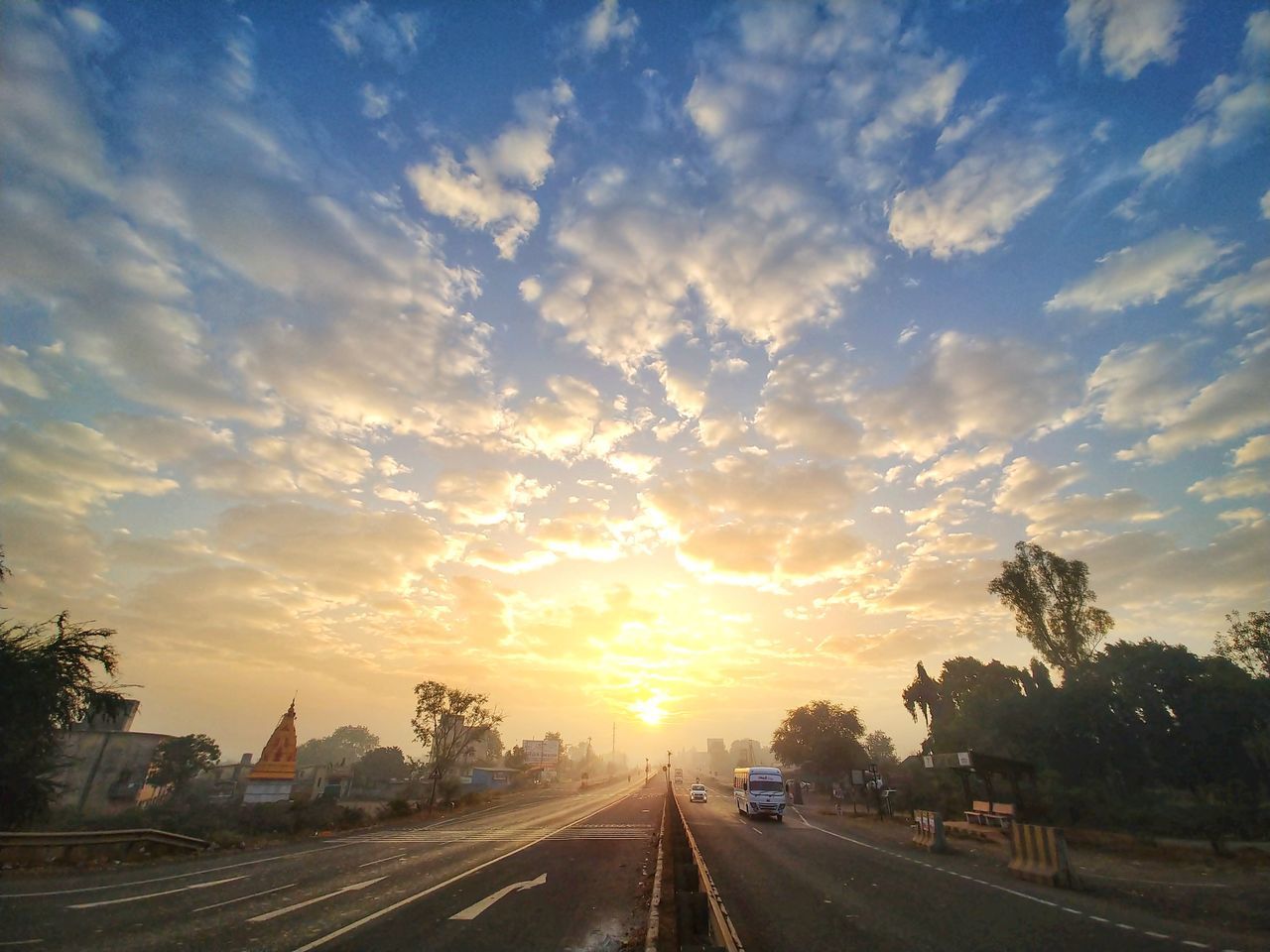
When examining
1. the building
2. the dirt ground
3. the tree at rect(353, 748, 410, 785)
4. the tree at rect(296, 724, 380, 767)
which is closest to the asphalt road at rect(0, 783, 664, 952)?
the dirt ground

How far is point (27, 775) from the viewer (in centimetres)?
2283

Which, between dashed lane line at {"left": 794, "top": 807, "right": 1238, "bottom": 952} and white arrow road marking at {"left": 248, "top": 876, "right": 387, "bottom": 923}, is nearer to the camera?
dashed lane line at {"left": 794, "top": 807, "right": 1238, "bottom": 952}

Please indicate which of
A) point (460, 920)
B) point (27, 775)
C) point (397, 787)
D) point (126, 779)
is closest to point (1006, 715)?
point (460, 920)

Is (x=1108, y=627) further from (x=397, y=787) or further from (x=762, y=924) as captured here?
(x=397, y=787)

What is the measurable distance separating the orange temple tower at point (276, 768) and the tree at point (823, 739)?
65.9 meters

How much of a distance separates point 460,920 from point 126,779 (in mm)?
84138

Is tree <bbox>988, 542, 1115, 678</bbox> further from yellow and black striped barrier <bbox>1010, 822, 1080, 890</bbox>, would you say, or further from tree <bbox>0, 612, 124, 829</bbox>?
tree <bbox>0, 612, 124, 829</bbox>

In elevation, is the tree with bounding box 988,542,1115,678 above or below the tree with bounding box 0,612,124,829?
above

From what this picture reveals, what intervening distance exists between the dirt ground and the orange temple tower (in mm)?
58439

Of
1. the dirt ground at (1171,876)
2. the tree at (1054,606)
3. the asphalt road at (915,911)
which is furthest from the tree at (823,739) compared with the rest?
the asphalt road at (915,911)

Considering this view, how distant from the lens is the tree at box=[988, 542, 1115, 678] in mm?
44000

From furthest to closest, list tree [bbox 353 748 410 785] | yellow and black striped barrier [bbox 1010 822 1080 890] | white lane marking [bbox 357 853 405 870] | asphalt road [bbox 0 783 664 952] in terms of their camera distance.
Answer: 1. tree [bbox 353 748 410 785]
2. white lane marking [bbox 357 853 405 870]
3. yellow and black striped barrier [bbox 1010 822 1080 890]
4. asphalt road [bbox 0 783 664 952]

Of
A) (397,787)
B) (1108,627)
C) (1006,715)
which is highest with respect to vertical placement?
(1108,627)

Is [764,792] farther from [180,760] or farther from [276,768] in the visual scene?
[180,760]
